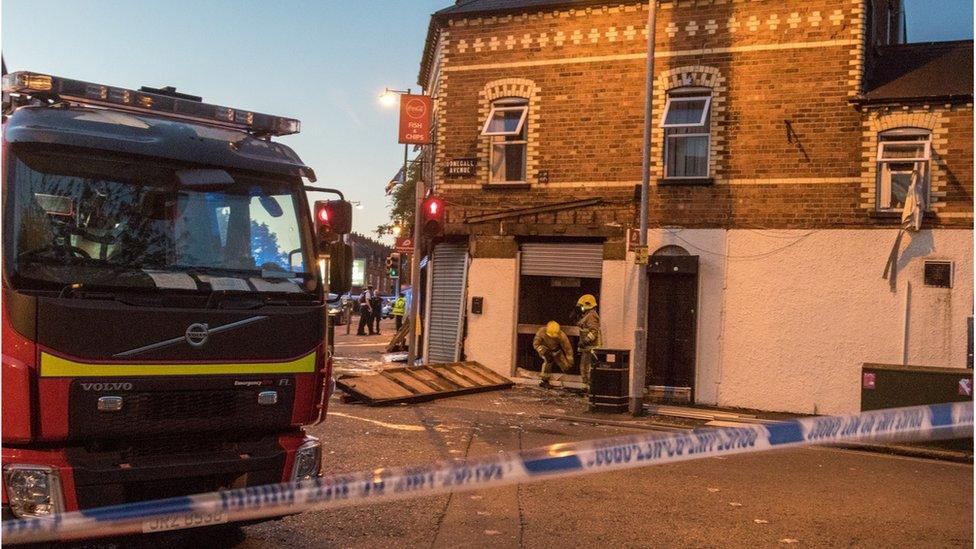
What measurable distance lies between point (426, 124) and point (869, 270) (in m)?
8.71

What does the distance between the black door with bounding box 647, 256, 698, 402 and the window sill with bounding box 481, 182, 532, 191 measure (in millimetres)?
2870

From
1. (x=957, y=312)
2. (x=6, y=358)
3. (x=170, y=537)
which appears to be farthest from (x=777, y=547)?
(x=957, y=312)

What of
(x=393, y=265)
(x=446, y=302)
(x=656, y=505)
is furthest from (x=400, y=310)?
(x=656, y=505)

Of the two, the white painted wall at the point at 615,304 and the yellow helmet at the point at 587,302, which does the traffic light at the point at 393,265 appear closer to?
the white painted wall at the point at 615,304

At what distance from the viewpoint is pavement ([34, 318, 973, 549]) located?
606cm

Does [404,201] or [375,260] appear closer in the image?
[404,201]

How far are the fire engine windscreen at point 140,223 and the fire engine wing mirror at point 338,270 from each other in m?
0.50

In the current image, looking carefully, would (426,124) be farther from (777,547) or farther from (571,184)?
(777,547)

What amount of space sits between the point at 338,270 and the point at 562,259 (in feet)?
35.8

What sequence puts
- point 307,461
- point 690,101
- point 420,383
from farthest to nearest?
1. point 690,101
2. point 420,383
3. point 307,461

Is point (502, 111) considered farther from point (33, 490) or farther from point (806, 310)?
point (33, 490)

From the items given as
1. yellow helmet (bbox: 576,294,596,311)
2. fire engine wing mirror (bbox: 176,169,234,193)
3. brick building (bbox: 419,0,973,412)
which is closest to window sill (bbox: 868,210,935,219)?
brick building (bbox: 419,0,973,412)

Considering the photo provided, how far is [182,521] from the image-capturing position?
4617 mm

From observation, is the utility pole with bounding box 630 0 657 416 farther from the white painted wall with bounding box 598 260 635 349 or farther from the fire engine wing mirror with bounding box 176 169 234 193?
the fire engine wing mirror with bounding box 176 169 234 193
